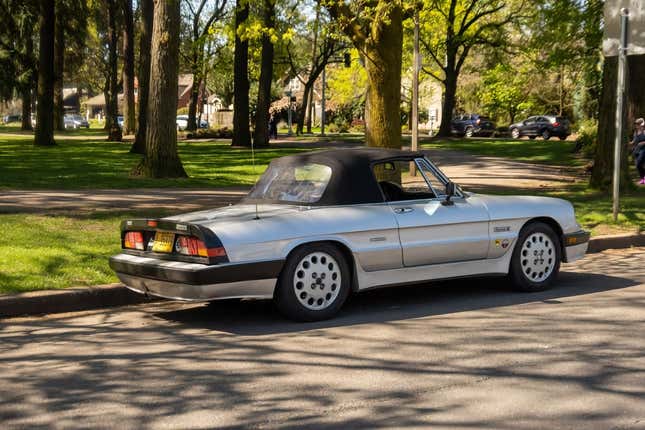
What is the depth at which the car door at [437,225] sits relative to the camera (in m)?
8.12

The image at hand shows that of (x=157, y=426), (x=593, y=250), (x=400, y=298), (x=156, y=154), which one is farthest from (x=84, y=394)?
(x=156, y=154)

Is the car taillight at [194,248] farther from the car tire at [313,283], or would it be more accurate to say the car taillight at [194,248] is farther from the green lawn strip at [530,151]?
the green lawn strip at [530,151]

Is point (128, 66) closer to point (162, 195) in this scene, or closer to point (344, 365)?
point (162, 195)

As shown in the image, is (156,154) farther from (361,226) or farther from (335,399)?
(335,399)

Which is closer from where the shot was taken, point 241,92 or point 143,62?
point 143,62

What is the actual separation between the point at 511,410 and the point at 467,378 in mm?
666

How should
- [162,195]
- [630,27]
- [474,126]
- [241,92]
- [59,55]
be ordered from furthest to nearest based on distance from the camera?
[474,126]
[59,55]
[241,92]
[162,195]
[630,27]

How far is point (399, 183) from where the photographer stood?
8.41m

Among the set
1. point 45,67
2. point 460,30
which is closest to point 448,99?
point 460,30

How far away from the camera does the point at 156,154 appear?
19250 mm

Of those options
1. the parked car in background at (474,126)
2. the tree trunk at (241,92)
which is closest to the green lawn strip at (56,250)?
the tree trunk at (241,92)

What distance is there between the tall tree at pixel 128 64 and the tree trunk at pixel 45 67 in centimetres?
534

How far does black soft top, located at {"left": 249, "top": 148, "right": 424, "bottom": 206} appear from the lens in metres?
8.05

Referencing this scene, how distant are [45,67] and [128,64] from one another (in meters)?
8.47
